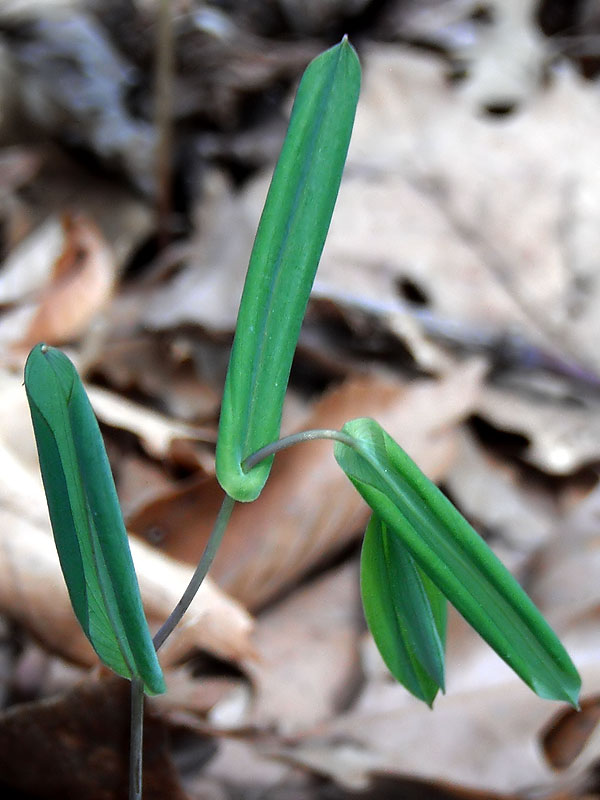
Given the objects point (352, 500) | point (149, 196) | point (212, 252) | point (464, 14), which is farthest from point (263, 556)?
point (464, 14)

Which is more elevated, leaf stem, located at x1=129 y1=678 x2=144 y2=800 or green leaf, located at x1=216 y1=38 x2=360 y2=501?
green leaf, located at x1=216 y1=38 x2=360 y2=501

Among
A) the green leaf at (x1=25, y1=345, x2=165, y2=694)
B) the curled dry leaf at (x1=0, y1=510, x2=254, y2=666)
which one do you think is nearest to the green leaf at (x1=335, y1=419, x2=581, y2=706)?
the green leaf at (x1=25, y1=345, x2=165, y2=694)

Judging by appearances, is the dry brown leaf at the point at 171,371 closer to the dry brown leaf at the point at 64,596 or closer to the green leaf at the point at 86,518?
the dry brown leaf at the point at 64,596

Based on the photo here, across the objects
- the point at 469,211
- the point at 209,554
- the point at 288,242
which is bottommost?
the point at 469,211

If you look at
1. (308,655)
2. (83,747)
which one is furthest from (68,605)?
(308,655)

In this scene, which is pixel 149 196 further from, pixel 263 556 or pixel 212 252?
pixel 263 556

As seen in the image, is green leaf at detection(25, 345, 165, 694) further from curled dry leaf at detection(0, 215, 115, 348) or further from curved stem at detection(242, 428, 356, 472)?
curled dry leaf at detection(0, 215, 115, 348)

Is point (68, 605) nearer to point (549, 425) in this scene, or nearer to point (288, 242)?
point (288, 242)
